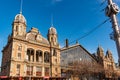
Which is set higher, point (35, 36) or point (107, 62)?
point (35, 36)

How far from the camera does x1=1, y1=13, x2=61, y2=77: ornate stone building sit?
4400cm

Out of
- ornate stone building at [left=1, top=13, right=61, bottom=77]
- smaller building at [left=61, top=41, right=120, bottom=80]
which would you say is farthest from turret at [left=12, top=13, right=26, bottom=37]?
smaller building at [left=61, top=41, right=120, bottom=80]

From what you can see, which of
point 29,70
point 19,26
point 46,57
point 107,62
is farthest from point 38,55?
point 107,62

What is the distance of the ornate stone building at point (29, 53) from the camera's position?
44.0 metres

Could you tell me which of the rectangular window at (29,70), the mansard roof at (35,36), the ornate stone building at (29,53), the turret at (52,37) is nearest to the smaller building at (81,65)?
the ornate stone building at (29,53)

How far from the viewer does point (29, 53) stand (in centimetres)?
4891

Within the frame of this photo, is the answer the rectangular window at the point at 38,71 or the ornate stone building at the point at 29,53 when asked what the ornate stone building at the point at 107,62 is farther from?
the rectangular window at the point at 38,71

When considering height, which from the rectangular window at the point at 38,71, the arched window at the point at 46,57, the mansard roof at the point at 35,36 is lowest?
the rectangular window at the point at 38,71

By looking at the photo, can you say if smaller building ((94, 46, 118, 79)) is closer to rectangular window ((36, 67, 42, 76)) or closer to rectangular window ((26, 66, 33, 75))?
rectangular window ((36, 67, 42, 76))

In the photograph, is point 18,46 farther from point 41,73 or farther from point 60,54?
point 60,54

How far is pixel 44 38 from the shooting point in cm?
5431

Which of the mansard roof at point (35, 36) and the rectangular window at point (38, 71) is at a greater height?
the mansard roof at point (35, 36)

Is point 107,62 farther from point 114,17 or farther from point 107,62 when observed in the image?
point 114,17

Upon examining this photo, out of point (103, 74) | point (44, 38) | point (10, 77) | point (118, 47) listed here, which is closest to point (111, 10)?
point (118, 47)
